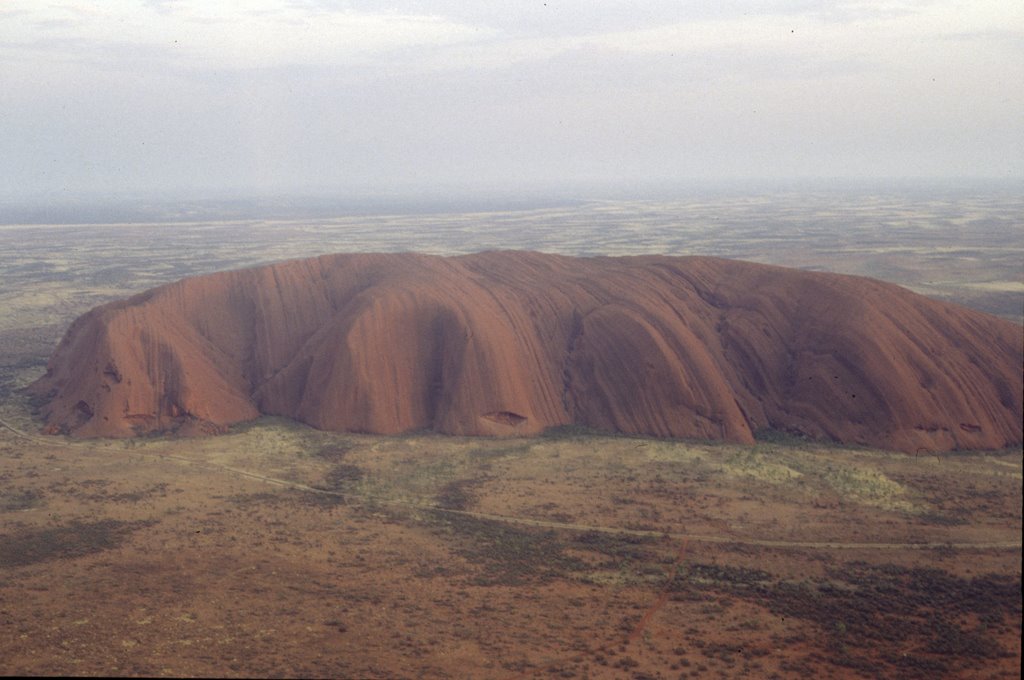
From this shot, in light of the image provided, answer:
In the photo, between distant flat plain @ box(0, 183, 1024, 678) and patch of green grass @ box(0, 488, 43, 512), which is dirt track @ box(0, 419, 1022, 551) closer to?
distant flat plain @ box(0, 183, 1024, 678)

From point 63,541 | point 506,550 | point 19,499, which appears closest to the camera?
point 506,550

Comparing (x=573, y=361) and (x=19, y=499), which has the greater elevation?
(x=573, y=361)

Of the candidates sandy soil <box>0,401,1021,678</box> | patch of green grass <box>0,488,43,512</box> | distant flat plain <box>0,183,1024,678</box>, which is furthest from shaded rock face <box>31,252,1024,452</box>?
patch of green grass <box>0,488,43,512</box>

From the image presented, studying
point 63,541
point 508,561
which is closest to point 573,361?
point 508,561

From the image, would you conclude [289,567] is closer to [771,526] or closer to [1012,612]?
[771,526]

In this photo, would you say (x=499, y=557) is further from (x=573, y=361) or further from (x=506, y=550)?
(x=573, y=361)

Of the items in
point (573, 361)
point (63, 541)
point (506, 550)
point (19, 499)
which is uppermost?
point (573, 361)

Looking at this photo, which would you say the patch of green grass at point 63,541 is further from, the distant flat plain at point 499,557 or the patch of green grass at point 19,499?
the patch of green grass at point 19,499

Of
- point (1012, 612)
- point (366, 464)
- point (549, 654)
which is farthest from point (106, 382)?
point (1012, 612)

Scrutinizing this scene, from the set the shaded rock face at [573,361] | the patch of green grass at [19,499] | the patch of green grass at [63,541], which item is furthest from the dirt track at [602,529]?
the shaded rock face at [573,361]
